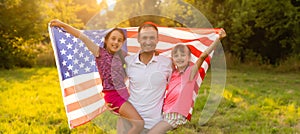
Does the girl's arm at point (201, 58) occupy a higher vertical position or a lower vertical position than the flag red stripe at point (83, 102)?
higher

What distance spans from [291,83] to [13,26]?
34.7ft

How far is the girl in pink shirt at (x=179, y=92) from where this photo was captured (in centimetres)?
360

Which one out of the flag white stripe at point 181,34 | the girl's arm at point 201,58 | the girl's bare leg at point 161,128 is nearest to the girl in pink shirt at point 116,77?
the girl's bare leg at point 161,128

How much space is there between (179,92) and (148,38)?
1.73ft

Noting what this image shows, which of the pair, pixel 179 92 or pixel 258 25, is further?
pixel 258 25

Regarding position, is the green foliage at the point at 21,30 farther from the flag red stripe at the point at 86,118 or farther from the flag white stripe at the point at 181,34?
the flag white stripe at the point at 181,34

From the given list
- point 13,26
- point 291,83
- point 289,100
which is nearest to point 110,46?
point 289,100

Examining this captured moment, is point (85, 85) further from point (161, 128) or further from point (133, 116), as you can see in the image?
point (161, 128)

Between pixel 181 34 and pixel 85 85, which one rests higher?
pixel 181 34

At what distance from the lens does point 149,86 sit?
142 inches

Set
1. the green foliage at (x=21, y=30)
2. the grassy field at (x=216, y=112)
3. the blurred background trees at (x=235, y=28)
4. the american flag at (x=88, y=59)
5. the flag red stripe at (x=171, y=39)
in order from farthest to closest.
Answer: the green foliage at (x=21, y=30) < the blurred background trees at (x=235, y=28) < the grassy field at (x=216, y=112) < the american flag at (x=88, y=59) < the flag red stripe at (x=171, y=39)

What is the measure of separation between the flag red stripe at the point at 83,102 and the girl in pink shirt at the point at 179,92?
2.52 feet

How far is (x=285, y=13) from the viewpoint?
1524cm

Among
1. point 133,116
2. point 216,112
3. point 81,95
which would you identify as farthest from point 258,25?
point 133,116
